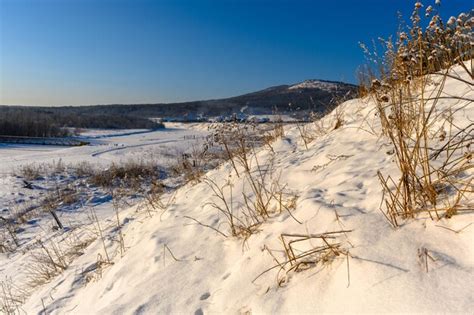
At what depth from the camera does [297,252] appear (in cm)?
199

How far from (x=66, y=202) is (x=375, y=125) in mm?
7107

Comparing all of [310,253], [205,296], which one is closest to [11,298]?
[205,296]

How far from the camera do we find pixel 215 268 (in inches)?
92.9

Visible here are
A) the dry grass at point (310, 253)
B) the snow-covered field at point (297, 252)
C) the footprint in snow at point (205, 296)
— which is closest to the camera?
the snow-covered field at point (297, 252)


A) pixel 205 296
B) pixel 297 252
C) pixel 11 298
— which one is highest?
pixel 297 252

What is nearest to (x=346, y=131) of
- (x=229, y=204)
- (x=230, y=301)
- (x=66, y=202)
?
(x=229, y=204)

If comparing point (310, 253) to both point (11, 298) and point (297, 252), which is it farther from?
point (11, 298)

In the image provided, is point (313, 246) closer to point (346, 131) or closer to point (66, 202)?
point (346, 131)

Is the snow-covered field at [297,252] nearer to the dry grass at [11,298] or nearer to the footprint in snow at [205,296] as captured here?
the footprint in snow at [205,296]

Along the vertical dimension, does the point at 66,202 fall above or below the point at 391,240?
below

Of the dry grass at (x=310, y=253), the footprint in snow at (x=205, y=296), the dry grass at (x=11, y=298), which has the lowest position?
the dry grass at (x=11, y=298)

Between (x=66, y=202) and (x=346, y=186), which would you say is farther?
(x=66, y=202)

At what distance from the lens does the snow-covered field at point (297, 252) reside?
1482mm

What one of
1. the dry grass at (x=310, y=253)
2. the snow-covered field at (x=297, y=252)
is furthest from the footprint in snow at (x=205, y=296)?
the dry grass at (x=310, y=253)
